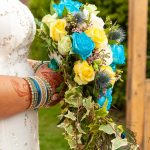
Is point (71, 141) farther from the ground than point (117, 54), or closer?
closer

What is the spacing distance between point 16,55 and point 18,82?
6.1 inches

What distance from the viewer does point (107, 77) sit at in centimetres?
213

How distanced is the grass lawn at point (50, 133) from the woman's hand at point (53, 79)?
314cm

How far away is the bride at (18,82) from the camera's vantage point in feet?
6.67

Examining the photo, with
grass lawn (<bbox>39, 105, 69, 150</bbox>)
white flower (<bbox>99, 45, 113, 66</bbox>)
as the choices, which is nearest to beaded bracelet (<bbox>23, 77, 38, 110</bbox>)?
white flower (<bbox>99, 45, 113, 66</bbox>)

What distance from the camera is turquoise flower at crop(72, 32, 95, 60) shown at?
207 centimetres

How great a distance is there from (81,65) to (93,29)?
0.54ft

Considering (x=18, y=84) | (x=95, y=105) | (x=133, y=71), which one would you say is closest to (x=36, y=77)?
(x=18, y=84)

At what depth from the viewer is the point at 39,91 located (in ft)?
6.82

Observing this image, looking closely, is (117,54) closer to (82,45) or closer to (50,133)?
(82,45)

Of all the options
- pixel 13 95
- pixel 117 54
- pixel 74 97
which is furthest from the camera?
pixel 117 54

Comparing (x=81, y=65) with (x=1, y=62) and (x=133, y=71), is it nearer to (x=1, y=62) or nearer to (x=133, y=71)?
(x=1, y=62)

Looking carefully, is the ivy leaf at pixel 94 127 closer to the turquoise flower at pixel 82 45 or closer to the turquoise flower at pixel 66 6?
the turquoise flower at pixel 82 45

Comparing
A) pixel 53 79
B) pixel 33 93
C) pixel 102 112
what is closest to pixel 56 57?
pixel 53 79
